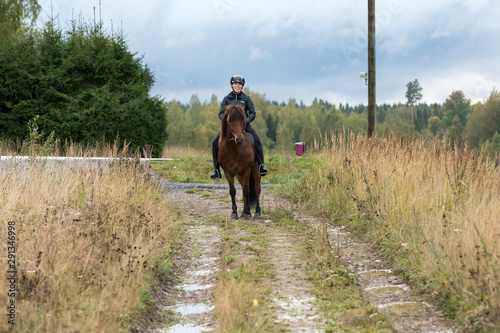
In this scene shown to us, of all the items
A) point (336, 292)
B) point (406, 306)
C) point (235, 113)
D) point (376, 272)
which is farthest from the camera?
point (235, 113)

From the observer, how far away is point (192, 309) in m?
5.89

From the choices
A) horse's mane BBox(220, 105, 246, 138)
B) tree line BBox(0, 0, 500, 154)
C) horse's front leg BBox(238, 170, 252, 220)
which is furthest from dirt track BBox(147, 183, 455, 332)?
tree line BBox(0, 0, 500, 154)

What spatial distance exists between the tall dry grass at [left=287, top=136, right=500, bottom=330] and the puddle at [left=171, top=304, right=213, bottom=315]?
239 cm

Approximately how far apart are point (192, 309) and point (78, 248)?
1575mm

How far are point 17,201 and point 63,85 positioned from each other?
55.5 ft

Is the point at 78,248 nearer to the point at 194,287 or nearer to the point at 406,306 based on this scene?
the point at 194,287

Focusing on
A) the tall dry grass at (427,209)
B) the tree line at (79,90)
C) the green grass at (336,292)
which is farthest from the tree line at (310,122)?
the green grass at (336,292)

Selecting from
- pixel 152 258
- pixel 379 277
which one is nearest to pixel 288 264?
pixel 379 277

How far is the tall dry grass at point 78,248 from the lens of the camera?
5.08m

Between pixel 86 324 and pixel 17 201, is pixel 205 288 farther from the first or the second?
pixel 17 201

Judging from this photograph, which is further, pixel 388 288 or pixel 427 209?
pixel 427 209

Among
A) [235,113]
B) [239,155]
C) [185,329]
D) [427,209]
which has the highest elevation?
[235,113]

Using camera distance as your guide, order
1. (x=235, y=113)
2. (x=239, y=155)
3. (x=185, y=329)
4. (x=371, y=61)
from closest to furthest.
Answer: (x=185, y=329) < (x=235, y=113) < (x=239, y=155) < (x=371, y=61)

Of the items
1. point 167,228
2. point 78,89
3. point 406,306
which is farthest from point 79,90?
point 406,306
